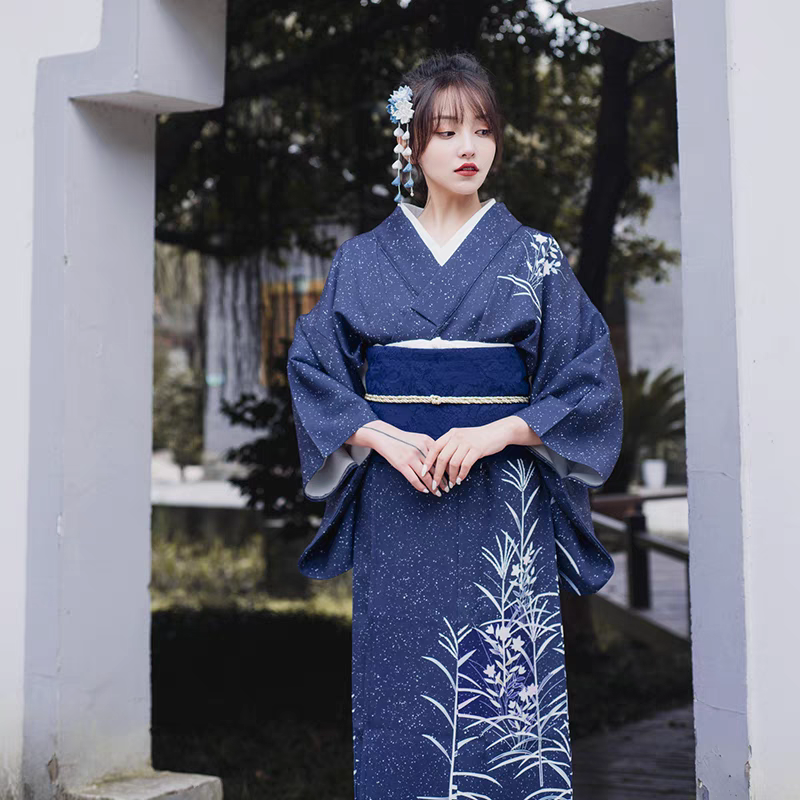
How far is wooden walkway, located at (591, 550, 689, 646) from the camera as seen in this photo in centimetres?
697

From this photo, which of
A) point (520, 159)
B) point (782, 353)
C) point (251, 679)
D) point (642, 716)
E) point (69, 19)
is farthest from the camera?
point (520, 159)

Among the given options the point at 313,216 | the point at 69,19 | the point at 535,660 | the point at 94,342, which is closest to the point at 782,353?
the point at 535,660

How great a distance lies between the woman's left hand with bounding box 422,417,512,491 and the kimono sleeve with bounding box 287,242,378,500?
0.18 meters

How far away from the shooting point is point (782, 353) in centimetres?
220

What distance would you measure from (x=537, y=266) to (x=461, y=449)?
1.40 feet

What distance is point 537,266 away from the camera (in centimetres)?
236

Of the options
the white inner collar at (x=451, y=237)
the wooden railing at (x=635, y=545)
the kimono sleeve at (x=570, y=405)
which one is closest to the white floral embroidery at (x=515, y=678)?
the kimono sleeve at (x=570, y=405)

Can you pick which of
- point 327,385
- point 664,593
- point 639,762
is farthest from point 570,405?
point 664,593

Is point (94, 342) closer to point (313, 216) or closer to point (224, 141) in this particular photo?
point (224, 141)

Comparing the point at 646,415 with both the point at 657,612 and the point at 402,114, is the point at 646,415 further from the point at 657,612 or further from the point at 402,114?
the point at 402,114

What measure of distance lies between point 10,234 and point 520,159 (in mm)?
3487

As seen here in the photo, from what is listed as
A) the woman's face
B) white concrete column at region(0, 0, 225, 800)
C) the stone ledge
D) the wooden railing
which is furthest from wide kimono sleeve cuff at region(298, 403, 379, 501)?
the wooden railing

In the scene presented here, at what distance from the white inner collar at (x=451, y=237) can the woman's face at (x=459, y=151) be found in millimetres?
60

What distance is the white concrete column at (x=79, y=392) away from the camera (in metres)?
2.97
